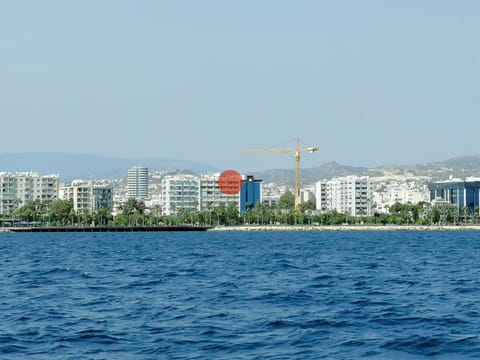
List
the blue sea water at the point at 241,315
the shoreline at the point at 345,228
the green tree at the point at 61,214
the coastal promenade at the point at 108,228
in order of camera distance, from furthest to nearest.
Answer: the green tree at the point at 61,214 → the shoreline at the point at 345,228 → the coastal promenade at the point at 108,228 → the blue sea water at the point at 241,315

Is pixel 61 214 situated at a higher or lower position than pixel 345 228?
higher

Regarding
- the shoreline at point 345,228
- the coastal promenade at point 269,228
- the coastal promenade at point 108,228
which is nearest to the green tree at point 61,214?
the coastal promenade at point 108,228

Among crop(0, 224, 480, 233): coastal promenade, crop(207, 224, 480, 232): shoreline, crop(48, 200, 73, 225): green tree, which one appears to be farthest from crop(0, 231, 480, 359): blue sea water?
crop(48, 200, 73, 225): green tree

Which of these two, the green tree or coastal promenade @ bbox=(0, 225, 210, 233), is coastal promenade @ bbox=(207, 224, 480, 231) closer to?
coastal promenade @ bbox=(0, 225, 210, 233)

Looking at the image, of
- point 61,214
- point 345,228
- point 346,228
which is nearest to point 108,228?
point 61,214

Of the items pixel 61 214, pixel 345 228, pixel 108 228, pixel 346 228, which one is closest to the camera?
pixel 108 228

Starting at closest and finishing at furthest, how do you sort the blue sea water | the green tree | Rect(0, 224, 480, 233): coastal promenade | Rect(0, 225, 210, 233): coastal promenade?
the blue sea water < Rect(0, 225, 210, 233): coastal promenade < Rect(0, 224, 480, 233): coastal promenade < the green tree

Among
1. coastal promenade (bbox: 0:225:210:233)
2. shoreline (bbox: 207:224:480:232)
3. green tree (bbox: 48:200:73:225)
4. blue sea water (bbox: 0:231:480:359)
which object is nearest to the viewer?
blue sea water (bbox: 0:231:480:359)

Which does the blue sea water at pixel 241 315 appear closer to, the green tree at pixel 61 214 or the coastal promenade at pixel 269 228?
the coastal promenade at pixel 269 228

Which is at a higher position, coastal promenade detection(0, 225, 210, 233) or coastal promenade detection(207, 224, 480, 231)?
coastal promenade detection(0, 225, 210, 233)

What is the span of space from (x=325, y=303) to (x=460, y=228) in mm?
168123

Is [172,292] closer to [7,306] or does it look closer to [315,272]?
[7,306]

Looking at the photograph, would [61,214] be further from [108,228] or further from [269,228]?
[269,228]

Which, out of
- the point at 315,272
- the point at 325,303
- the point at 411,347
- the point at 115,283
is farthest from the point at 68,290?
the point at 411,347
